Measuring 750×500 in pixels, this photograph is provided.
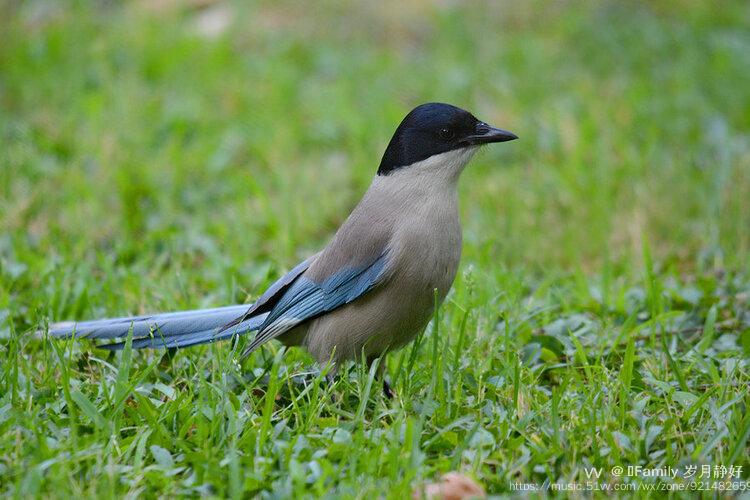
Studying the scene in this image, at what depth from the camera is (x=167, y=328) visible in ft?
14.3

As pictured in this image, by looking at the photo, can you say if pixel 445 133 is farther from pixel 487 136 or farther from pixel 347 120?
pixel 347 120

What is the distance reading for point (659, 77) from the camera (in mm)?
9203

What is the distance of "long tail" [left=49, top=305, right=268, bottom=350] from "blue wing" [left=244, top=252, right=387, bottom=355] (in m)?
0.14

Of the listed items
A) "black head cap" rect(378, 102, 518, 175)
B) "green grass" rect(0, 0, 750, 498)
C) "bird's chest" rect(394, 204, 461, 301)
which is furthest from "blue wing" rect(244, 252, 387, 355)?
"black head cap" rect(378, 102, 518, 175)

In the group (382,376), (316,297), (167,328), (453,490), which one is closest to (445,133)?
(316,297)

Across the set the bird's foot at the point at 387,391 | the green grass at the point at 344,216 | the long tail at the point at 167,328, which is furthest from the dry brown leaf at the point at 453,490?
the long tail at the point at 167,328

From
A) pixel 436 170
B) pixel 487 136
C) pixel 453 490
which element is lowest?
pixel 453 490

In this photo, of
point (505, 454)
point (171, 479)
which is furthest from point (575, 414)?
point (171, 479)

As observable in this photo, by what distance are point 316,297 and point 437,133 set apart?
2.97 ft

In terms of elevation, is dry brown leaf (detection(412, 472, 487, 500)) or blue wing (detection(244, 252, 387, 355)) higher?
blue wing (detection(244, 252, 387, 355))

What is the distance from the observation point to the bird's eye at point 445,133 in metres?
4.32

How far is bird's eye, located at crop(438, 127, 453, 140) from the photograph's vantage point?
432 cm

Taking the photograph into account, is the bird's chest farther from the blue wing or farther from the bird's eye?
the bird's eye

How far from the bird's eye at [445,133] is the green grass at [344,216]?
64 cm
